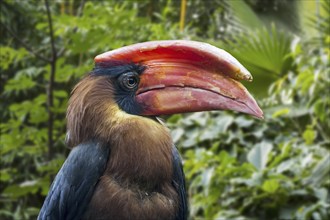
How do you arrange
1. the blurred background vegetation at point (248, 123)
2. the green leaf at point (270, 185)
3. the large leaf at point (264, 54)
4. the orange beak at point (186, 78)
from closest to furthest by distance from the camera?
the orange beak at point (186, 78) < the green leaf at point (270, 185) < the blurred background vegetation at point (248, 123) < the large leaf at point (264, 54)

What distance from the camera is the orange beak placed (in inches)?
103

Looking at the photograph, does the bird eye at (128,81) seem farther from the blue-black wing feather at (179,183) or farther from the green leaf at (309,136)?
the green leaf at (309,136)

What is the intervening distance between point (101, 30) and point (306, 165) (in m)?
1.81

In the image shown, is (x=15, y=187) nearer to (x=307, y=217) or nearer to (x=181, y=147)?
(x=181, y=147)

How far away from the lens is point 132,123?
8.97ft

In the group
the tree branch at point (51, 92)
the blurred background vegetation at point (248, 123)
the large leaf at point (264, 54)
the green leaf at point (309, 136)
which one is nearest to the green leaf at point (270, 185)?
the blurred background vegetation at point (248, 123)

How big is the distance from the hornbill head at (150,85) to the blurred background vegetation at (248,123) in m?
2.52

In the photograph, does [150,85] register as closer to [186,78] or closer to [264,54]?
[186,78]

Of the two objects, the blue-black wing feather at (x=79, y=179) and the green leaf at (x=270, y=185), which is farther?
the green leaf at (x=270, y=185)

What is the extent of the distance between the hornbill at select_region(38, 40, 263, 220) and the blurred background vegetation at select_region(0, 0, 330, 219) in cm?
252

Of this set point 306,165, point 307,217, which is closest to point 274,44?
point 306,165

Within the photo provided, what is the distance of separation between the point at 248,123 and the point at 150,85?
3.38 m

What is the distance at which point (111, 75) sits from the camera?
2777 millimetres

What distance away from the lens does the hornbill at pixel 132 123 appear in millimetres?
2676
